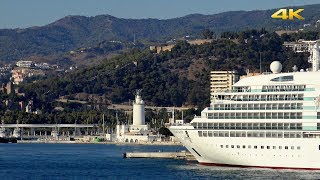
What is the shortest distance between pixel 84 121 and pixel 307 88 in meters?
117

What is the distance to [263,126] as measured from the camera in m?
75.9

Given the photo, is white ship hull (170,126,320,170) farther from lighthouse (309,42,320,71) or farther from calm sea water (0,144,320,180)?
lighthouse (309,42,320,71)

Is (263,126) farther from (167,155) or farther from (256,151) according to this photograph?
(167,155)

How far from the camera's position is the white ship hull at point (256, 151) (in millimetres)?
73375

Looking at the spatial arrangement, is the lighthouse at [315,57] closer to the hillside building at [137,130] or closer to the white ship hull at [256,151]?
the white ship hull at [256,151]

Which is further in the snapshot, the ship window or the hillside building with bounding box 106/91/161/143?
the hillside building with bounding box 106/91/161/143

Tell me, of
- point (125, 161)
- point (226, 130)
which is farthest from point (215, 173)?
point (125, 161)

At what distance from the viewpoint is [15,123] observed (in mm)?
191500

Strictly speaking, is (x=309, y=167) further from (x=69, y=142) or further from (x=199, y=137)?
(x=69, y=142)

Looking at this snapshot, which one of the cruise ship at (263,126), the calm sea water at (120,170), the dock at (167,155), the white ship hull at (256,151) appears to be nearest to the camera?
the calm sea water at (120,170)

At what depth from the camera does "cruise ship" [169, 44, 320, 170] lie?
243ft

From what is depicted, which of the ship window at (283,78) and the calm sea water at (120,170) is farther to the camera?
the ship window at (283,78)

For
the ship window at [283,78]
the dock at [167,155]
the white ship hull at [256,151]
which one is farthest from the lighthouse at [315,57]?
the dock at [167,155]

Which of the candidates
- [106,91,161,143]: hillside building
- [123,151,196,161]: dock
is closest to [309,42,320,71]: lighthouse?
[123,151,196,161]: dock
